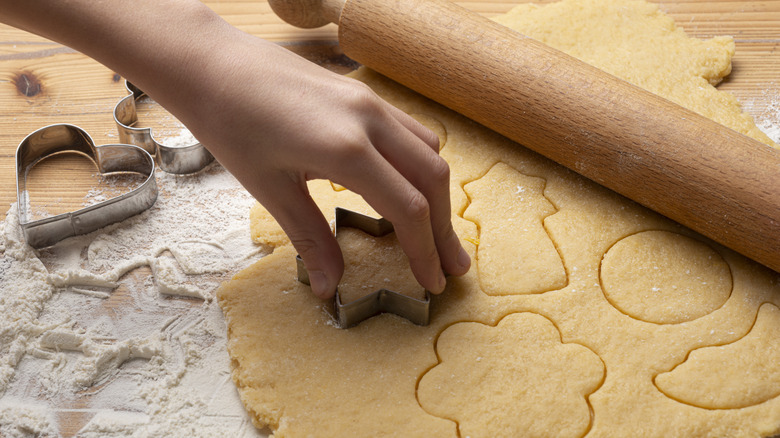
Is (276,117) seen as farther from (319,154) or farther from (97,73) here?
(97,73)

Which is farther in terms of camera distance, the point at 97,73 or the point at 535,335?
the point at 97,73

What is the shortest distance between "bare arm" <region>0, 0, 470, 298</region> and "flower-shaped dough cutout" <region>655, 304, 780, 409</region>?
1.52ft

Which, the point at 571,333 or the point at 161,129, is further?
the point at 161,129

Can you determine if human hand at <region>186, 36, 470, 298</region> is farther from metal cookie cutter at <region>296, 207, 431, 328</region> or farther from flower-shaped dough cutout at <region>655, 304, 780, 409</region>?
flower-shaped dough cutout at <region>655, 304, 780, 409</region>

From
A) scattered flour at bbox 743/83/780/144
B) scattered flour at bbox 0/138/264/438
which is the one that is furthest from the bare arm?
scattered flour at bbox 743/83/780/144

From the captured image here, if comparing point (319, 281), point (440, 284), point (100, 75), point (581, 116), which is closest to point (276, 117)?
point (319, 281)

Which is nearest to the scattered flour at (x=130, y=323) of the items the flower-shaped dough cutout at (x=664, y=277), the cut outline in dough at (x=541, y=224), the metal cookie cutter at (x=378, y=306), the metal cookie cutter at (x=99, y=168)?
the metal cookie cutter at (x=99, y=168)

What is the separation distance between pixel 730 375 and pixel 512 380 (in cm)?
40

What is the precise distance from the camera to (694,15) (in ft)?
6.70

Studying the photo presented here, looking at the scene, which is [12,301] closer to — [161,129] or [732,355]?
[161,129]

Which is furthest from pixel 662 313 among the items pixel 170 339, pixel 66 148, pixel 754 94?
pixel 66 148

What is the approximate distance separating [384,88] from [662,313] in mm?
914

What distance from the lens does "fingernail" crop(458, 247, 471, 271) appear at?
1305 millimetres

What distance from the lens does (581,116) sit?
4.80 feet
